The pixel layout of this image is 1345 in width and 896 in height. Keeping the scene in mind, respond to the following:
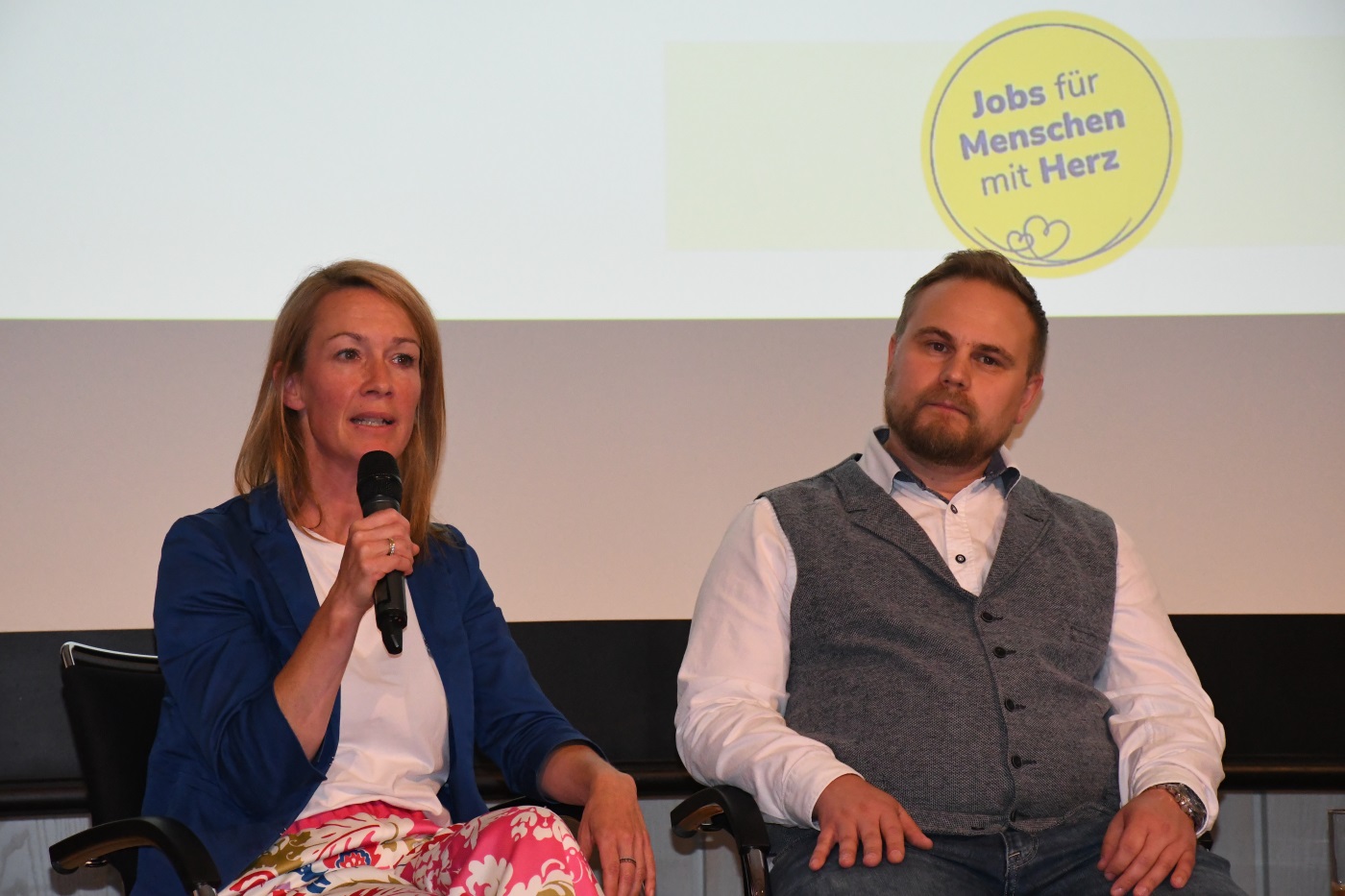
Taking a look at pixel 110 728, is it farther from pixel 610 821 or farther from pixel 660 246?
pixel 660 246

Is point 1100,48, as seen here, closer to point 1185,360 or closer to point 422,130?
point 1185,360

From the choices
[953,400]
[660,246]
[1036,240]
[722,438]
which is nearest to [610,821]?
[953,400]

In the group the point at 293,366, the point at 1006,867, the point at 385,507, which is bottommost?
the point at 1006,867

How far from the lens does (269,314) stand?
2.57m

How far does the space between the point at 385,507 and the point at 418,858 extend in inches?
18.8

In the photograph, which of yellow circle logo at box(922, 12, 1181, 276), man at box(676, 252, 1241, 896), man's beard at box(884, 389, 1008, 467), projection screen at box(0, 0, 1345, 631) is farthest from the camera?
yellow circle logo at box(922, 12, 1181, 276)

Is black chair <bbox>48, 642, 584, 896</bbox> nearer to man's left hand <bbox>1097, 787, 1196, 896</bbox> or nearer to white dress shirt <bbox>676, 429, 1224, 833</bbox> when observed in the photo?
white dress shirt <bbox>676, 429, 1224, 833</bbox>

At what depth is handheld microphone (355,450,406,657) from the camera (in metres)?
1.52

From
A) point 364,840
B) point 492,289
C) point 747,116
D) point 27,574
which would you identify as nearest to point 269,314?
point 492,289

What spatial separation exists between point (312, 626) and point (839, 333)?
144cm

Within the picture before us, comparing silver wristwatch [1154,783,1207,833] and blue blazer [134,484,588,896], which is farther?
silver wristwatch [1154,783,1207,833]

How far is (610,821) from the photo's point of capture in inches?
67.9

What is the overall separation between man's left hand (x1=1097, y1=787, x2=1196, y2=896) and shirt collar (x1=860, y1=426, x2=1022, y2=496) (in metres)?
0.62

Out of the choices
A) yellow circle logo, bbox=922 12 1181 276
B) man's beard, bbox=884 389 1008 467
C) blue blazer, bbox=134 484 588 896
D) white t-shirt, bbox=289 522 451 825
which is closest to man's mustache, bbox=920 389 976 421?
man's beard, bbox=884 389 1008 467
